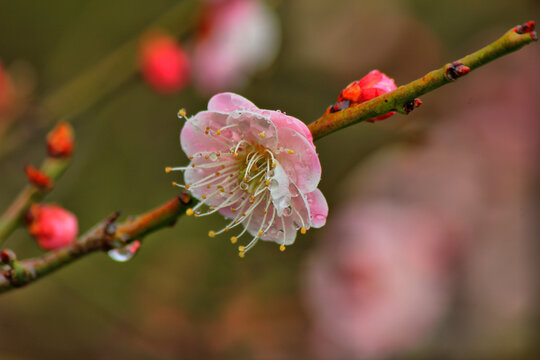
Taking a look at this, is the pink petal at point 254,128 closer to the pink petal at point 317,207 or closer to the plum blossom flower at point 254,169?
the plum blossom flower at point 254,169

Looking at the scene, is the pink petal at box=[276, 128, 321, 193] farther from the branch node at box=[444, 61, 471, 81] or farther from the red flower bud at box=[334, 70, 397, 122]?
the branch node at box=[444, 61, 471, 81]

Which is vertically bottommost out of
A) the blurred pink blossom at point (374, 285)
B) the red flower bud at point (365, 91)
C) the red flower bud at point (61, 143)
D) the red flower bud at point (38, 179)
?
the blurred pink blossom at point (374, 285)

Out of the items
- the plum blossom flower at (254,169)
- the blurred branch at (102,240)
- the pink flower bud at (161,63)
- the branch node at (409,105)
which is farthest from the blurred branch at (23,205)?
the pink flower bud at (161,63)

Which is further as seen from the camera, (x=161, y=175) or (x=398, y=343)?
(x=161, y=175)

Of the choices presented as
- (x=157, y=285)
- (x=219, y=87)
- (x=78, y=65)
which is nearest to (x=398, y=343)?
(x=157, y=285)

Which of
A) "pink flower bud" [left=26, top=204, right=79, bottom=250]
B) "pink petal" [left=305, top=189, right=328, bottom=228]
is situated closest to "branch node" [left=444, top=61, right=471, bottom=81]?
"pink petal" [left=305, top=189, right=328, bottom=228]

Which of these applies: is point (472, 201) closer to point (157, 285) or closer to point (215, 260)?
point (215, 260)

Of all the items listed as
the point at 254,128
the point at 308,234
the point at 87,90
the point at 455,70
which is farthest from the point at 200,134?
the point at 308,234

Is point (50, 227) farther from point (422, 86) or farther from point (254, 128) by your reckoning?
point (422, 86)
